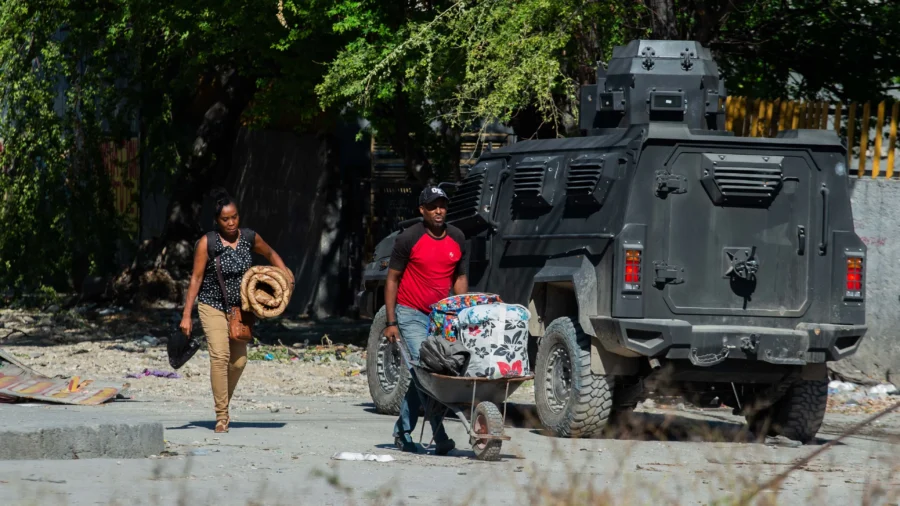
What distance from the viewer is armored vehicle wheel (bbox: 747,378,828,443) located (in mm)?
10539

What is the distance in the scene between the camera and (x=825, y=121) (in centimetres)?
1427

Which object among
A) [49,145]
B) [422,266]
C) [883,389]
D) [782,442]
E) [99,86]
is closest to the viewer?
[422,266]

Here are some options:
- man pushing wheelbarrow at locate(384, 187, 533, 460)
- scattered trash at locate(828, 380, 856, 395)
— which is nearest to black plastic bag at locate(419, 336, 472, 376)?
man pushing wheelbarrow at locate(384, 187, 533, 460)

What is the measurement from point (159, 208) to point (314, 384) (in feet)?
46.8

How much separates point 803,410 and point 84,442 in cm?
530

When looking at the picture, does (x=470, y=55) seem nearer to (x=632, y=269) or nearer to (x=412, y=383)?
(x=632, y=269)

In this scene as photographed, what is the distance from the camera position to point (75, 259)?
2116 cm

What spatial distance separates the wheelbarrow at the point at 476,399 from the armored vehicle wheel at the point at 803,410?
2590mm

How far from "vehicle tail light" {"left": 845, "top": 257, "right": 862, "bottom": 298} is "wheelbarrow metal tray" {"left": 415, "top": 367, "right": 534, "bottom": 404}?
9.26ft

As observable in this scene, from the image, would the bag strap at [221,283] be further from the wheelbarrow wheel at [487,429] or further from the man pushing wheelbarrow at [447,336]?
the wheelbarrow wheel at [487,429]

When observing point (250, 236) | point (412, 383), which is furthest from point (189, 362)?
point (412, 383)

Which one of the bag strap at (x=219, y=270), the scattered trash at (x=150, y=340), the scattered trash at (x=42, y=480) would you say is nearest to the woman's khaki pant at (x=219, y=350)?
the bag strap at (x=219, y=270)

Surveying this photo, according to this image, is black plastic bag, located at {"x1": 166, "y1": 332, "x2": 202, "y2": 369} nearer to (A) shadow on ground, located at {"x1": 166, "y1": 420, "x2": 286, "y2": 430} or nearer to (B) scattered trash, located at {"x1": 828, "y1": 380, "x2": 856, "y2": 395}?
(A) shadow on ground, located at {"x1": 166, "y1": 420, "x2": 286, "y2": 430}

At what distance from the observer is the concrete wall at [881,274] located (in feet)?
45.7
